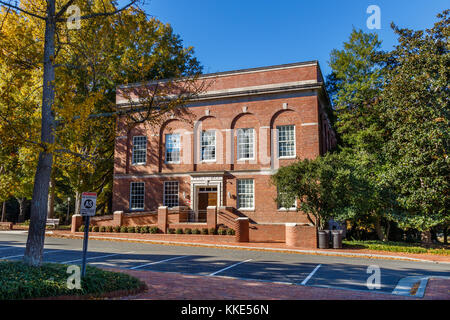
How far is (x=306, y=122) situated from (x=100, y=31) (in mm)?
16776

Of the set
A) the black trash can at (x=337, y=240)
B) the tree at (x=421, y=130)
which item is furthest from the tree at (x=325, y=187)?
the tree at (x=421, y=130)

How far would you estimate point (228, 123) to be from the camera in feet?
85.4

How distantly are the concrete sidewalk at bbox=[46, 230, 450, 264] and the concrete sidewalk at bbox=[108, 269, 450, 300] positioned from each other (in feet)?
22.9

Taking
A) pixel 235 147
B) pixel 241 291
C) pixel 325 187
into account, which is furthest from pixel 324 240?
pixel 241 291

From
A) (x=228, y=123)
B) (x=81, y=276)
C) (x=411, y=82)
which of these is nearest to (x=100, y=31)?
(x=81, y=276)

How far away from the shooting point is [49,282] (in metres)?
6.89

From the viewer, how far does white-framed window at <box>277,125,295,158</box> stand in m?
24.5

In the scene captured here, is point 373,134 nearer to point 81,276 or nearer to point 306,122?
point 306,122

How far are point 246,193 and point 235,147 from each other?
354 cm

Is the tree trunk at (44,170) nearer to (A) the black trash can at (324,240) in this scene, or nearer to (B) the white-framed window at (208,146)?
(A) the black trash can at (324,240)

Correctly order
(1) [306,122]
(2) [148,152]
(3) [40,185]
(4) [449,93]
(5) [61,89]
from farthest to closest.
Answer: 1. (2) [148,152]
2. (1) [306,122]
3. (4) [449,93]
4. (5) [61,89]
5. (3) [40,185]

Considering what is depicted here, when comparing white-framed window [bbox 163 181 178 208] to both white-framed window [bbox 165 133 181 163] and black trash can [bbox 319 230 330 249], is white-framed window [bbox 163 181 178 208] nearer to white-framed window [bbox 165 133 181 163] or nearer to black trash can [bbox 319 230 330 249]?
white-framed window [bbox 165 133 181 163]

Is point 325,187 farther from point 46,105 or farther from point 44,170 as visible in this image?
point 46,105

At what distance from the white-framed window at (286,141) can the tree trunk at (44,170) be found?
57.9 feet
